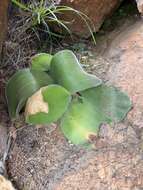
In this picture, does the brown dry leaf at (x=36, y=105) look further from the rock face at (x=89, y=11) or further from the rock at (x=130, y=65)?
the rock face at (x=89, y=11)

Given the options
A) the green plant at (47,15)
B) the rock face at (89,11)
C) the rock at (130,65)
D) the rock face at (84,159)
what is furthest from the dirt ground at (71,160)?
the rock face at (89,11)

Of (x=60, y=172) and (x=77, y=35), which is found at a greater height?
(x=77, y=35)

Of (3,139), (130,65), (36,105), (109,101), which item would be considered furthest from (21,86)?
(130,65)

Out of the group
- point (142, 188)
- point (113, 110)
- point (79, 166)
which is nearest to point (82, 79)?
point (113, 110)

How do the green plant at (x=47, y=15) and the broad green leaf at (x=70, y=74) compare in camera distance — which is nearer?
the broad green leaf at (x=70, y=74)

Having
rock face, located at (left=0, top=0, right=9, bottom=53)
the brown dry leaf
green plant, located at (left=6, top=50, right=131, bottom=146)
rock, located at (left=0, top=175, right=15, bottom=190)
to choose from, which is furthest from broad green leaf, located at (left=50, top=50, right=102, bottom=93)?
rock, located at (left=0, top=175, right=15, bottom=190)

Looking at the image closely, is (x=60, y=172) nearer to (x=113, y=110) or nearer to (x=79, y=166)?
(x=79, y=166)

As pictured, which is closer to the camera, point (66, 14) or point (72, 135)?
point (72, 135)

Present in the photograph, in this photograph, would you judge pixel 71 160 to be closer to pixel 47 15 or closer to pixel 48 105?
pixel 48 105
